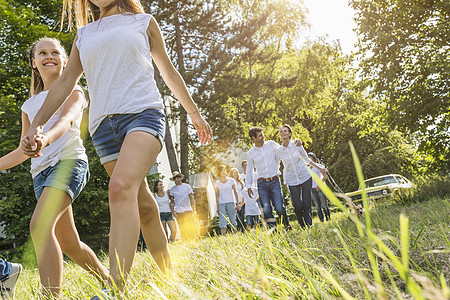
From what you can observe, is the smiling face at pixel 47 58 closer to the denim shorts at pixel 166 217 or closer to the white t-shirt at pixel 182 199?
the denim shorts at pixel 166 217

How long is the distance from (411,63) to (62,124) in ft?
48.1

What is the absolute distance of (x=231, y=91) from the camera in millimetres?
20062

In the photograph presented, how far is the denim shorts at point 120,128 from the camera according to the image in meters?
2.46

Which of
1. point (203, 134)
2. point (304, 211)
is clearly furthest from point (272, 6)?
point (203, 134)

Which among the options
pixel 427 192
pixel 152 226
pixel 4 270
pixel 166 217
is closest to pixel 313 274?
pixel 152 226

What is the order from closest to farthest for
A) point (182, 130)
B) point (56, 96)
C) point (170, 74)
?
point (56, 96)
point (170, 74)
point (182, 130)

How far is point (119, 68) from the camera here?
256cm

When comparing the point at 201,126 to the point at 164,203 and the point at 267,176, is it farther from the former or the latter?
the point at 164,203

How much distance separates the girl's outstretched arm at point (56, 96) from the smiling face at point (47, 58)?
63 cm

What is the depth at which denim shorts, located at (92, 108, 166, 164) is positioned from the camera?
8.08ft

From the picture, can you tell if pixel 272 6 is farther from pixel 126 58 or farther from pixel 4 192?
pixel 126 58

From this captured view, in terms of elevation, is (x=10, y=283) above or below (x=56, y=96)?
below

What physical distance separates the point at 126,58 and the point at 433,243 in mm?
2050

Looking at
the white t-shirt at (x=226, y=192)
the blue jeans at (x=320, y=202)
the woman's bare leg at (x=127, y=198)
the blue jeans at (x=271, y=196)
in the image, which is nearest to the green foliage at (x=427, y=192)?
the blue jeans at (x=320, y=202)
